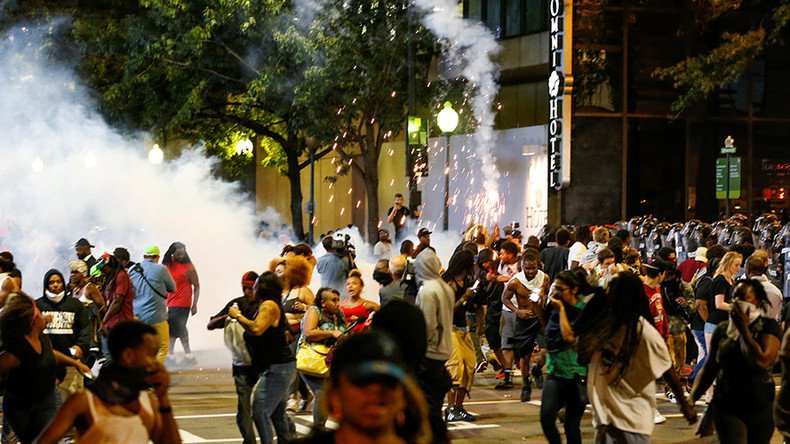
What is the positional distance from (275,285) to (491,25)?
22.5 metres

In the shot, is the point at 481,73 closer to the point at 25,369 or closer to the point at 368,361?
the point at 25,369

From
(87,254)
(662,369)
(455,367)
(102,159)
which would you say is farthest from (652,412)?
(102,159)

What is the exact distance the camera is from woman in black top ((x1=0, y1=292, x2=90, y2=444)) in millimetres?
7297

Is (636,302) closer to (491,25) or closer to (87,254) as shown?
(87,254)

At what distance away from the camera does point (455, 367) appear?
38.6 feet

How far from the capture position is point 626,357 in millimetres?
6938

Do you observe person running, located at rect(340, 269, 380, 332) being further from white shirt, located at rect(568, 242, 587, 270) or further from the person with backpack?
white shirt, located at rect(568, 242, 587, 270)

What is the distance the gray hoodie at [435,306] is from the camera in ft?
29.8

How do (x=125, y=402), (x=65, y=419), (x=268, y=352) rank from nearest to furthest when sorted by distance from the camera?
(x=65, y=419), (x=125, y=402), (x=268, y=352)

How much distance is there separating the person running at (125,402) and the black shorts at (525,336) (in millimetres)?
8503

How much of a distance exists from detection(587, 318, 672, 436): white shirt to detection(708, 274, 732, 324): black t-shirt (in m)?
5.11

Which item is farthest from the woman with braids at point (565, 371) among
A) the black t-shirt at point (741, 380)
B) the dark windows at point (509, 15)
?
the dark windows at point (509, 15)

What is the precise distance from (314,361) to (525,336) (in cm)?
448

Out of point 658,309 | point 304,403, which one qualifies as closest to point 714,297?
point 658,309
